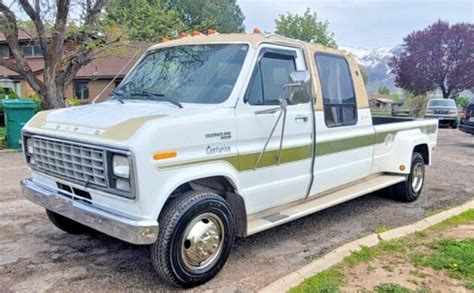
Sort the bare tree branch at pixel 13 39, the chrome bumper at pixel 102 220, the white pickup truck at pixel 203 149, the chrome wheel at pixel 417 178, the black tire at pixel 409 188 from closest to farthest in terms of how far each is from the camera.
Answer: the chrome bumper at pixel 102 220, the white pickup truck at pixel 203 149, the black tire at pixel 409 188, the chrome wheel at pixel 417 178, the bare tree branch at pixel 13 39

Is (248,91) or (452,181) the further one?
(452,181)

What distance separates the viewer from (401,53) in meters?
38.6

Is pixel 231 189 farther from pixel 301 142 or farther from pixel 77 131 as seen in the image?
pixel 77 131

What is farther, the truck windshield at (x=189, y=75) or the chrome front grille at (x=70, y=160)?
the truck windshield at (x=189, y=75)

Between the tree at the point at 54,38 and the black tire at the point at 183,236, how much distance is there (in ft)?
38.1

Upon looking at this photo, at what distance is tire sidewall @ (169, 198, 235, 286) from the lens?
3.72 m

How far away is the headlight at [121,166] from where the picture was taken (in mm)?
3479

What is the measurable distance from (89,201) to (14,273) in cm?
102

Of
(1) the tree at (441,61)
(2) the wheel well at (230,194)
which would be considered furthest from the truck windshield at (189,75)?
(1) the tree at (441,61)

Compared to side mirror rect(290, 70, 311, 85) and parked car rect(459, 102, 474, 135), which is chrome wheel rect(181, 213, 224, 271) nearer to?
side mirror rect(290, 70, 311, 85)

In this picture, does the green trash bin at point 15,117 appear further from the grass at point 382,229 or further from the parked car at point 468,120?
the parked car at point 468,120

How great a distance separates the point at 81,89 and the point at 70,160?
3001 centimetres

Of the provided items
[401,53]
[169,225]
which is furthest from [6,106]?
[401,53]

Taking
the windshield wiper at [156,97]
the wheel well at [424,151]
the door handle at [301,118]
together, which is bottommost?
the wheel well at [424,151]
